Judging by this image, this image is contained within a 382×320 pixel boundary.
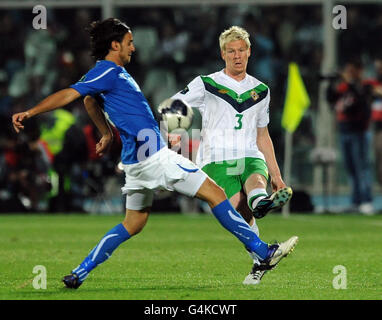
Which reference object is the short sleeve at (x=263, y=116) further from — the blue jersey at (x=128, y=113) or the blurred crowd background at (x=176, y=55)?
the blurred crowd background at (x=176, y=55)

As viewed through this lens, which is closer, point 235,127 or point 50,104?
point 50,104

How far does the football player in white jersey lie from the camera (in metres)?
8.34

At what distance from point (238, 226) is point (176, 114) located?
105 cm

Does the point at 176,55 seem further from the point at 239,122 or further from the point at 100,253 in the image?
the point at 100,253

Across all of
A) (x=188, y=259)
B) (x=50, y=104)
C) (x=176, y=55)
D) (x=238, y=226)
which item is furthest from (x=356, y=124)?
(x=50, y=104)

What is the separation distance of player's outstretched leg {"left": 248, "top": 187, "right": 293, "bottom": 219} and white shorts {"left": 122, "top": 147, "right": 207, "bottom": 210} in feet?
1.91

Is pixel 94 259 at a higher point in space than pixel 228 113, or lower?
lower

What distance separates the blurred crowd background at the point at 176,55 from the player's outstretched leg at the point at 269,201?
1112 cm

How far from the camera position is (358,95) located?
1770 centimetres

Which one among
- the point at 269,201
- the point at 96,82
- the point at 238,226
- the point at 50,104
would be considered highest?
the point at 96,82

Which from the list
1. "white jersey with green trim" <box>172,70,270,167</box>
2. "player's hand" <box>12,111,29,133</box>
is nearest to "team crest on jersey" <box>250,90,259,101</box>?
"white jersey with green trim" <box>172,70,270,167</box>

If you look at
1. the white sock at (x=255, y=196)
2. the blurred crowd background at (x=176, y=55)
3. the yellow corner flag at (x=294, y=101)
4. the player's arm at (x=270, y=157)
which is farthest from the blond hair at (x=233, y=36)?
the blurred crowd background at (x=176, y=55)

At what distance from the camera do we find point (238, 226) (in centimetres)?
767

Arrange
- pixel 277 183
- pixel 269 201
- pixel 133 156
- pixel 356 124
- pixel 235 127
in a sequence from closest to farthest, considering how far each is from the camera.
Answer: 1. pixel 133 156
2. pixel 269 201
3. pixel 277 183
4. pixel 235 127
5. pixel 356 124
